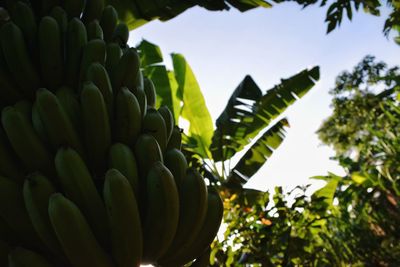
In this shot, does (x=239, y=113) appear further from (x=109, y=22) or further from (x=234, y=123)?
(x=109, y=22)

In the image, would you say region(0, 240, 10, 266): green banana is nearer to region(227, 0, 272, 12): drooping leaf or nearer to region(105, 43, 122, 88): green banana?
region(105, 43, 122, 88): green banana

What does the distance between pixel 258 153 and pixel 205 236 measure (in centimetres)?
234

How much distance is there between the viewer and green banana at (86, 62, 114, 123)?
91 cm

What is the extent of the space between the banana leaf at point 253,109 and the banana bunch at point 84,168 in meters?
2.17

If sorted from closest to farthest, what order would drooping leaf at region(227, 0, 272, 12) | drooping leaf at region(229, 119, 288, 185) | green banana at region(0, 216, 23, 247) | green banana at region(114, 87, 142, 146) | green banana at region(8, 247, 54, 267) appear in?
green banana at region(8, 247, 54, 267) → green banana at region(0, 216, 23, 247) → green banana at region(114, 87, 142, 146) → drooping leaf at region(227, 0, 272, 12) → drooping leaf at region(229, 119, 288, 185)

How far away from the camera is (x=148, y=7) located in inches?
77.2

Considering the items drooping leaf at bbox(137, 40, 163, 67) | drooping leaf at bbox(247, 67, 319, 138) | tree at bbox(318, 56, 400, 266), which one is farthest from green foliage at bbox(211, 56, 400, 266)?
drooping leaf at bbox(137, 40, 163, 67)

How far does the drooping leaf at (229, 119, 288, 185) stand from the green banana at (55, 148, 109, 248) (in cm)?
240

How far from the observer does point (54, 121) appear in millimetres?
809

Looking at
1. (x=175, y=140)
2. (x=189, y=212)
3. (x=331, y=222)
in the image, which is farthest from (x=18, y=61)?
(x=331, y=222)

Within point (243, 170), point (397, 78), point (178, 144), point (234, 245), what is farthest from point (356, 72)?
point (178, 144)

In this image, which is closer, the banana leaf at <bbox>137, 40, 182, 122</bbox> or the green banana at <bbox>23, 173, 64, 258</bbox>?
the green banana at <bbox>23, 173, 64, 258</bbox>

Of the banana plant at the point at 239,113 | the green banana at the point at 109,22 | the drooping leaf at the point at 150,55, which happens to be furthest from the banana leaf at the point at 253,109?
the green banana at the point at 109,22

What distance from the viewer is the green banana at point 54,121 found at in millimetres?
809
